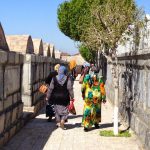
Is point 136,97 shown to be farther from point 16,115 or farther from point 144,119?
point 16,115

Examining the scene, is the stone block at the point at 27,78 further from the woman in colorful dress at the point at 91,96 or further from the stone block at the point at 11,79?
the woman in colorful dress at the point at 91,96

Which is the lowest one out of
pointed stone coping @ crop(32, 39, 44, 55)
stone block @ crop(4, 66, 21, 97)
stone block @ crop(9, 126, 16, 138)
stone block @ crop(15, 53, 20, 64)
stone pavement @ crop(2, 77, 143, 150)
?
stone pavement @ crop(2, 77, 143, 150)

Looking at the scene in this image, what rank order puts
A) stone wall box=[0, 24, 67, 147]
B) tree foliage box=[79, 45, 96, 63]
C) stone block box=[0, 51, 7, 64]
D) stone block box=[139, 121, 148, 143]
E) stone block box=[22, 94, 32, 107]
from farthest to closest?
tree foliage box=[79, 45, 96, 63], stone block box=[22, 94, 32, 107], stone wall box=[0, 24, 67, 147], stone block box=[139, 121, 148, 143], stone block box=[0, 51, 7, 64]

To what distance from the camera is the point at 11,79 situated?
11.1 metres

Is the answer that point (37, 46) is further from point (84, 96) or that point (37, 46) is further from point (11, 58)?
point (11, 58)

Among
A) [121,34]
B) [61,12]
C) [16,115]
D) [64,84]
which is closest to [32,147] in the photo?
[16,115]

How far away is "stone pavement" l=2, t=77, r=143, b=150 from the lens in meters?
9.66

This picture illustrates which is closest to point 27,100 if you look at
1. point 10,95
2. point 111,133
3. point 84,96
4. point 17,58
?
point 84,96

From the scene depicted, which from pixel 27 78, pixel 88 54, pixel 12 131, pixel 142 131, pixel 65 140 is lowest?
pixel 65 140

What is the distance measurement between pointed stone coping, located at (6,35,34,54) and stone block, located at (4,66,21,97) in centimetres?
1018

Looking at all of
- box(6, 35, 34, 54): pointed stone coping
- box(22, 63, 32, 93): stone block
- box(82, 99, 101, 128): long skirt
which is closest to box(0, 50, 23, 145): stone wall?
Answer: box(82, 99, 101, 128): long skirt

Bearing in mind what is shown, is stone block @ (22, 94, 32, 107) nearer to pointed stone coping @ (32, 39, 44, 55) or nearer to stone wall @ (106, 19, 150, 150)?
stone wall @ (106, 19, 150, 150)

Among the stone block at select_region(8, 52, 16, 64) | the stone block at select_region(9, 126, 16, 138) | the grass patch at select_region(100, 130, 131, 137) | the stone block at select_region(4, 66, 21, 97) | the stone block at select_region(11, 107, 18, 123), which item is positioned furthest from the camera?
the grass patch at select_region(100, 130, 131, 137)

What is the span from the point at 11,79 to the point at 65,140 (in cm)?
187
